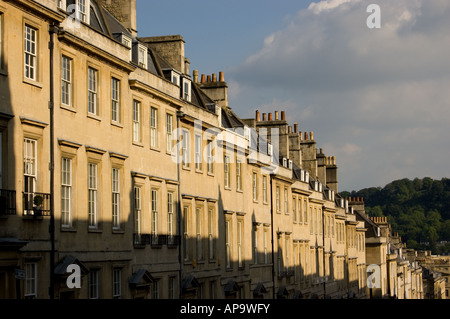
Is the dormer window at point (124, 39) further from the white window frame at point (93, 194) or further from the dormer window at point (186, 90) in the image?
the dormer window at point (186, 90)

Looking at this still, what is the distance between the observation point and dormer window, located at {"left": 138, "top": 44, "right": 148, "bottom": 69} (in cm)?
3728

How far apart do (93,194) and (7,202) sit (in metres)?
6.25

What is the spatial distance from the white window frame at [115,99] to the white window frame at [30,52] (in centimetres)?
619

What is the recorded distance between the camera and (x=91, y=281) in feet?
101

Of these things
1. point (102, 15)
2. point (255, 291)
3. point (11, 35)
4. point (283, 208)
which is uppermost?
point (102, 15)

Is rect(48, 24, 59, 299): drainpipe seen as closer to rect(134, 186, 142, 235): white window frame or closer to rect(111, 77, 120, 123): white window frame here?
rect(111, 77, 120, 123): white window frame

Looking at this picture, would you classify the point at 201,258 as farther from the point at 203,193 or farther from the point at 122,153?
the point at 122,153

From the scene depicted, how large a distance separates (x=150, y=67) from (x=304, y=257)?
3269 cm

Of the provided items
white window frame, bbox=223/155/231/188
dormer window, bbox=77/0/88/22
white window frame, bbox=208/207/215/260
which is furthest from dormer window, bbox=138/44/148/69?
white window frame, bbox=223/155/231/188

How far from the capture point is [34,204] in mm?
26266

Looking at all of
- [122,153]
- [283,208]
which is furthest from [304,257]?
[122,153]

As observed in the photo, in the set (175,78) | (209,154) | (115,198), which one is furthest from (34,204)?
(209,154)

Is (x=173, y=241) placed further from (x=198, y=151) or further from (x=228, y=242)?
(x=228, y=242)

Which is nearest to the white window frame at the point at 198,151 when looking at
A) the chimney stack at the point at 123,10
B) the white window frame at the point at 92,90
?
the chimney stack at the point at 123,10
